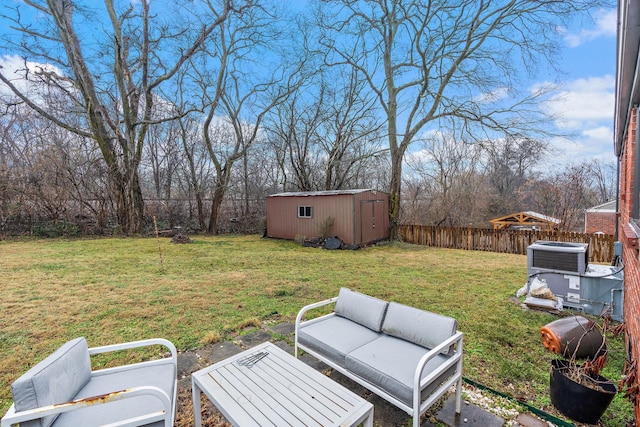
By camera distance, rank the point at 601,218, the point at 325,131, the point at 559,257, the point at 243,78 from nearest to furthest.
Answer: the point at 559,257 → the point at 243,78 → the point at 325,131 → the point at 601,218

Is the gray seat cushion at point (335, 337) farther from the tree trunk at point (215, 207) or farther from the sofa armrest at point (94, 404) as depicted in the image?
the tree trunk at point (215, 207)

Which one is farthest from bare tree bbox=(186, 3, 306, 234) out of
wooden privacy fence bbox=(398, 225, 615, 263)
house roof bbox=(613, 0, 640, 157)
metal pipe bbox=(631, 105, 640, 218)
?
metal pipe bbox=(631, 105, 640, 218)

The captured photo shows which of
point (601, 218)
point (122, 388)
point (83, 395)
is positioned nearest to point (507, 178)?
point (601, 218)

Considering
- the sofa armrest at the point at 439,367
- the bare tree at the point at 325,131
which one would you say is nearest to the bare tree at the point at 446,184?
the bare tree at the point at 325,131

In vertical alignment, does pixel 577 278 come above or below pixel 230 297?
above

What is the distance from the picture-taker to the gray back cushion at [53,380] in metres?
1.35

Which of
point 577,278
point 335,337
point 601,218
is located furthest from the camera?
point 601,218

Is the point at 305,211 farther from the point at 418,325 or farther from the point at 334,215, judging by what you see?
the point at 418,325

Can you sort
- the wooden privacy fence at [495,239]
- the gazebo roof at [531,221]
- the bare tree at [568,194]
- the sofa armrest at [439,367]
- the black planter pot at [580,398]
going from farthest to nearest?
the gazebo roof at [531,221] → the bare tree at [568,194] → the wooden privacy fence at [495,239] → the black planter pot at [580,398] → the sofa armrest at [439,367]

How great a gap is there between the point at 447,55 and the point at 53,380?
1289cm

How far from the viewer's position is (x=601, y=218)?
17.6m

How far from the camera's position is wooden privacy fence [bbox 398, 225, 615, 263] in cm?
866

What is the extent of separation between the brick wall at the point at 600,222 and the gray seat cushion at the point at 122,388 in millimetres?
22812

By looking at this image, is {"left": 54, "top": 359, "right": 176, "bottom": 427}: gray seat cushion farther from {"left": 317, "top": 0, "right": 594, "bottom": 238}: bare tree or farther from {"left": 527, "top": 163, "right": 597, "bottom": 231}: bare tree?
{"left": 527, "top": 163, "right": 597, "bottom": 231}: bare tree
